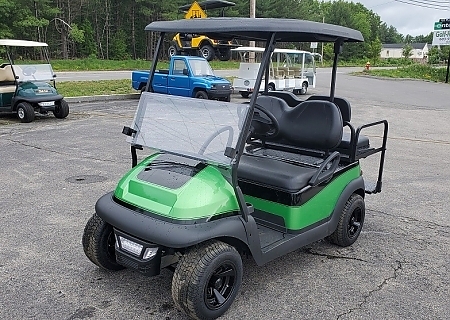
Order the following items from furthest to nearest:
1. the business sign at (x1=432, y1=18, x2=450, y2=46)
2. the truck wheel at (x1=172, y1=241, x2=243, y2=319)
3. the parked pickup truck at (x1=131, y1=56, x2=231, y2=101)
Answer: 1. the business sign at (x1=432, y1=18, x2=450, y2=46)
2. the parked pickup truck at (x1=131, y1=56, x2=231, y2=101)
3. the truck wheel at (x1=172, y1=241, x2=243, y2=319)

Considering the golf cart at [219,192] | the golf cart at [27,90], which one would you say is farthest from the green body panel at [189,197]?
the golf cart at [27,90]

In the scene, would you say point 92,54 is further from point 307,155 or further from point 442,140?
point 307,155

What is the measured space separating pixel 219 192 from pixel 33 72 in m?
8.64

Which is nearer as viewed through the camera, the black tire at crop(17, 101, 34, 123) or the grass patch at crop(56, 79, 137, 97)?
the black tire at crop(17, 101, 34, 123)

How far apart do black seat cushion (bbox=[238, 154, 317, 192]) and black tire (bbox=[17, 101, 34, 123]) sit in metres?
7.21

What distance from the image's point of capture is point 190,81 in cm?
1344

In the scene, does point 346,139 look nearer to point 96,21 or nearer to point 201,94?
point 201,94

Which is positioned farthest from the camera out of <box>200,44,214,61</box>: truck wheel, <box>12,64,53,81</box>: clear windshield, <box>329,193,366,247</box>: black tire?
<box>200,44,214,61</box>: truck wheel

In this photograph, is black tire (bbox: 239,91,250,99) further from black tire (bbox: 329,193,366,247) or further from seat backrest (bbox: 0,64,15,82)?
black tire (bbox: 329,193,366,247)

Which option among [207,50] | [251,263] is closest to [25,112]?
[251,263]

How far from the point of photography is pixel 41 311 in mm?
2861

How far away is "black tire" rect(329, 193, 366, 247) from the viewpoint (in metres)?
3.81

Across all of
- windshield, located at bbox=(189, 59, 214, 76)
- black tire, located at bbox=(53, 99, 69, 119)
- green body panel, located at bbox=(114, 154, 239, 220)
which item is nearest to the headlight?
green body panel, located at bbox=(114, 154, 239, 220)

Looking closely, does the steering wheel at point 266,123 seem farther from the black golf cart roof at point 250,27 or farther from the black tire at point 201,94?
the black tire at point 201,94
